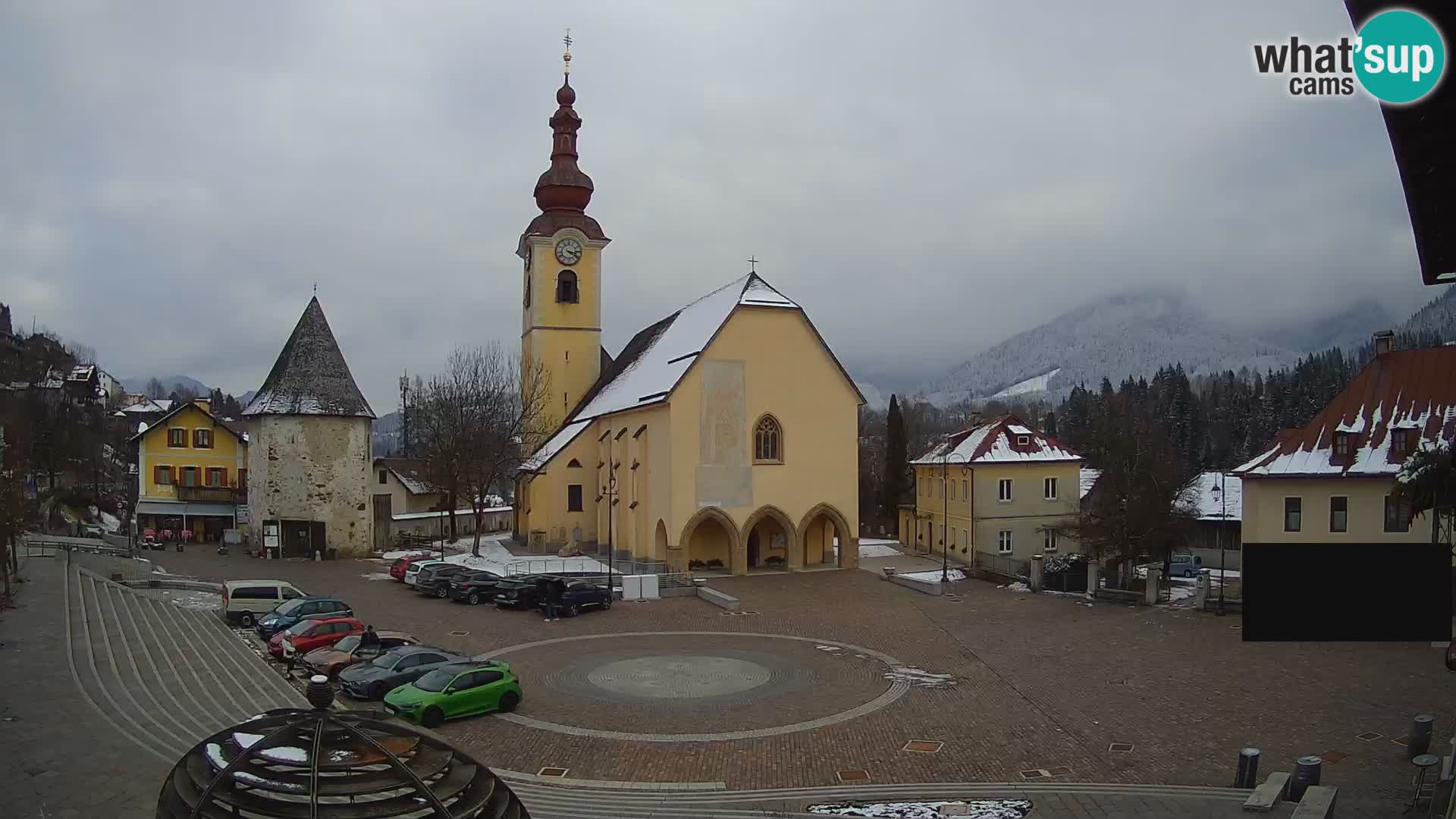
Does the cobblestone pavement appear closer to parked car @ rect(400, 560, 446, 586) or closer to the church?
parked car @ rect(400, 560, 446, 586)

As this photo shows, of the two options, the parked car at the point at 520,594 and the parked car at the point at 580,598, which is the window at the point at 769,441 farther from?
the parked car at the point at 520,594

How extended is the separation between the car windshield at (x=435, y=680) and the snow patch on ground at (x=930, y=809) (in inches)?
300

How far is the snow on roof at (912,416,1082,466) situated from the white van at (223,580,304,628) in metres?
31.4

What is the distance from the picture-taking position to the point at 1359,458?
3288cm

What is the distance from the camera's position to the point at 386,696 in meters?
17.5

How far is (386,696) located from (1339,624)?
48.8 ft

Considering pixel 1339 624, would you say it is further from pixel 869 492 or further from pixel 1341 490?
pixel 869 492

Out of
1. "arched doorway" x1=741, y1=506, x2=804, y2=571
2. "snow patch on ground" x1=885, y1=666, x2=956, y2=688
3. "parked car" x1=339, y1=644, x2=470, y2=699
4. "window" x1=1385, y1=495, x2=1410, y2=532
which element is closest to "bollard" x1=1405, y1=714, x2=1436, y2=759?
"snow patch on ground" x1=885, y1=666, x2=956, y2=688

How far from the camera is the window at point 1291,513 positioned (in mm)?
33875

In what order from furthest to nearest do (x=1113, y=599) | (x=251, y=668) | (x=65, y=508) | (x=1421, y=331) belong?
(x=1421, y=331)
(x=65, y=508)
(x=1113, y=599)
(x=251, y=668)

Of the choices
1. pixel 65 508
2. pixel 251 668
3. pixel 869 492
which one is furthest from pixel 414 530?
pixel 251 668

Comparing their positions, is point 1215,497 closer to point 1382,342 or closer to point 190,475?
point 1382,342

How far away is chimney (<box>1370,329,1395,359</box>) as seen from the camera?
34.7m

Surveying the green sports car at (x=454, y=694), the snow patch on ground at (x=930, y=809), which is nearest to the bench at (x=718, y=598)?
the green sports car at (x=454, y=694)
